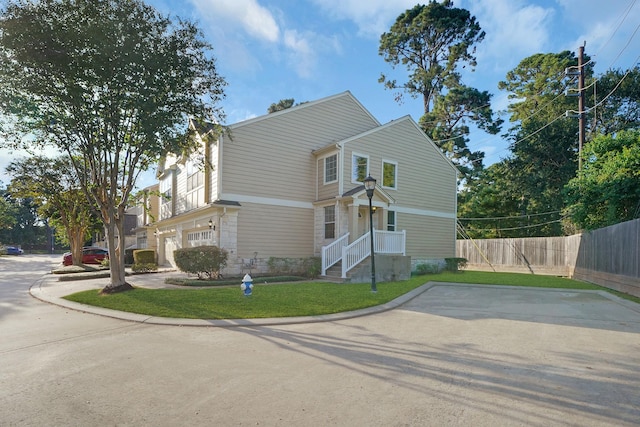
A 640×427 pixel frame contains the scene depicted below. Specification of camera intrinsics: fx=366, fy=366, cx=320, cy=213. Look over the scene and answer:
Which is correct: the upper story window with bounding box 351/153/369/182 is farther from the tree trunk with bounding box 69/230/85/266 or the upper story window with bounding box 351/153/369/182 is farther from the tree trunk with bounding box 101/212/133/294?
the tree trunk with bounding box 69/230/85/266

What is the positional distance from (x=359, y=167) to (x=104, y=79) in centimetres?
1036

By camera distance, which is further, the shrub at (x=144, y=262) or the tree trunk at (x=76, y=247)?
the tree trunk at (x=76, y=247)

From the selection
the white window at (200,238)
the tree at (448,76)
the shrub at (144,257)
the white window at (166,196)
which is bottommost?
the shrub at (144,257)

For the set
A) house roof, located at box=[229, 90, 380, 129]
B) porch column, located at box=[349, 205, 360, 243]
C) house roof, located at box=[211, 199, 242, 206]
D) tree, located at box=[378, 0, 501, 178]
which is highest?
tree, located at box=[378, 0, 501, 178]

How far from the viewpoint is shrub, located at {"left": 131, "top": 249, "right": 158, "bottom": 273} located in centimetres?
1852

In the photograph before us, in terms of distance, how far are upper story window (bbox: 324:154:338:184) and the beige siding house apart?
0.05 m

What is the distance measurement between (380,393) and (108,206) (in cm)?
1076

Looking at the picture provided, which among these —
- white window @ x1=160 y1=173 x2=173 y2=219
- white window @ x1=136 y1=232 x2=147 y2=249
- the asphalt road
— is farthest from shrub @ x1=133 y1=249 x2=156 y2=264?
the asphalt road

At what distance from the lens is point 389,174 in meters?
18.1

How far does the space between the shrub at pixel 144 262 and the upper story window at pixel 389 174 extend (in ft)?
41.2

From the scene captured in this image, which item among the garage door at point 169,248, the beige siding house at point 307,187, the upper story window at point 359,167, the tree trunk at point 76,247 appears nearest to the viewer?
the beige siding house at point 307,187

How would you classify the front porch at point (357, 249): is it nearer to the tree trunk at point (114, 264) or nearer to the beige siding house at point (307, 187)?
the beige siding house at point (307, 187)

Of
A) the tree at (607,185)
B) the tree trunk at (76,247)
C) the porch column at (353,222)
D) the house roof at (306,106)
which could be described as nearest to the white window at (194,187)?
the house roof at (306,106)

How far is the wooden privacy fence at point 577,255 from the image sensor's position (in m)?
11.6
